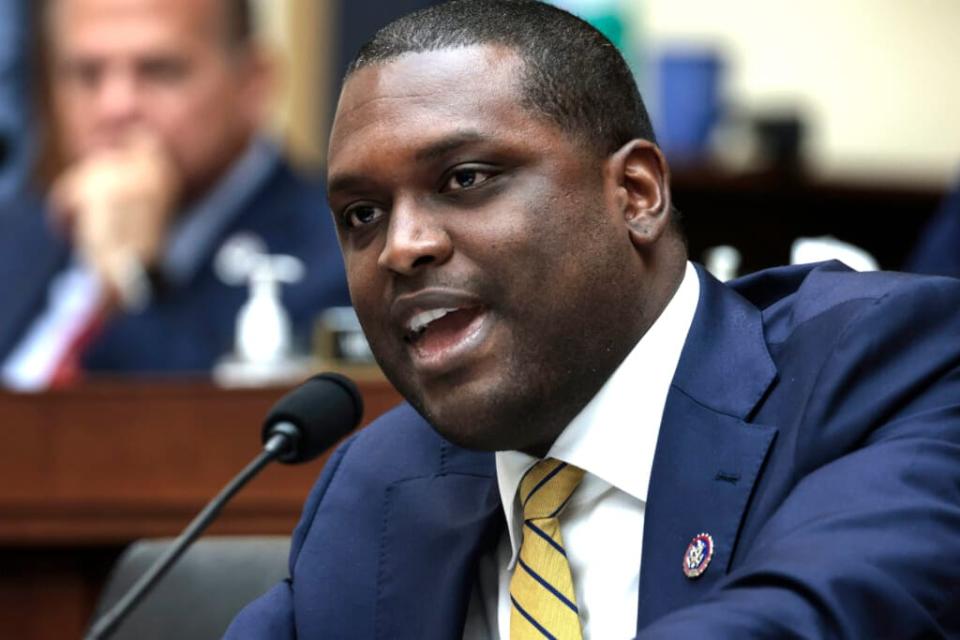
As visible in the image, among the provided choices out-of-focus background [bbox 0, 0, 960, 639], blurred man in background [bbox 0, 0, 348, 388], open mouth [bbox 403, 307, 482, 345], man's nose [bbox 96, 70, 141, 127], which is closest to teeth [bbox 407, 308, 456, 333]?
open mouth [bbox 403, 307, 482, 345]

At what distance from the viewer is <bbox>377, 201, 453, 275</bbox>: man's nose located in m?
1.70

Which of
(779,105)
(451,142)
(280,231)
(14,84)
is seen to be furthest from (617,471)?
(779,105)

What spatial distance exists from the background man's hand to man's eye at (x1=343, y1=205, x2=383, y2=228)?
2473 millimetres

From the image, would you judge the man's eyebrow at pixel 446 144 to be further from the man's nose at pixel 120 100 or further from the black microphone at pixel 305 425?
→ the man's nose at pixel 120 100

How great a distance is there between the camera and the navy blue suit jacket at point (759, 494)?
1.42m

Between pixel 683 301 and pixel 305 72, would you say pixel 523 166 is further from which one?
pixel 305 72

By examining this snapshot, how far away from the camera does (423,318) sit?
173 cm

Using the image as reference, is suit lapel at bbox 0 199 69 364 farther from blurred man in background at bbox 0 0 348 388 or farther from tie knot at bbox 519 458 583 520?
tie knot at bbox 519 458 583 520

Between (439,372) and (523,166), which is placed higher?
(523,166)

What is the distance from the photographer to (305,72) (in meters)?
5.02

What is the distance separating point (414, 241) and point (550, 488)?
1.08 feet

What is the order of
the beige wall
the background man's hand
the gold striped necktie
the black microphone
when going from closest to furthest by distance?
1. the gold striped necktie
2. the black microphone
3. the background man's hand
4. the beige wall

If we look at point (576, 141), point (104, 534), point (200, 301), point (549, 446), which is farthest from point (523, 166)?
point (200, 301)

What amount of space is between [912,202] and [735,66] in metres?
0.75
